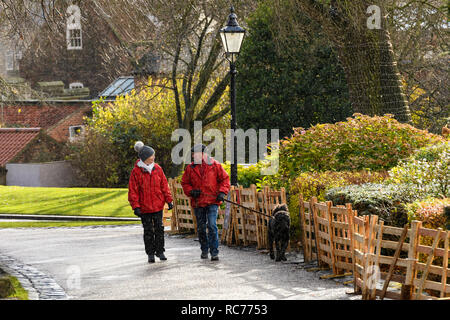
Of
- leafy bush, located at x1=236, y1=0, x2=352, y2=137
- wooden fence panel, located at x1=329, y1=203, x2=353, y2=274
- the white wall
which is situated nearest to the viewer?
wooden fence panel, located at x1=329, y1=203, x2=353, y2=274

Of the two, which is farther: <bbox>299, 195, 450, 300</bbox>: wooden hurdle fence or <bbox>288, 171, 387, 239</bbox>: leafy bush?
<bbox>288, 171, 387, 239</bbox>: leafy bush

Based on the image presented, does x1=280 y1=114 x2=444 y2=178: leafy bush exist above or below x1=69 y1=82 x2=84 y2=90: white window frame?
below

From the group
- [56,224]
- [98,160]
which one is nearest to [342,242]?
[56,224]

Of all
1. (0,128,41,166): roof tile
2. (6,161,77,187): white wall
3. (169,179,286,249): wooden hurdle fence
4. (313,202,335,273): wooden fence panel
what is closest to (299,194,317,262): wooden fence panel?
(313,202,335,273): wooden fence panel

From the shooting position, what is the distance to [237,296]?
853cm

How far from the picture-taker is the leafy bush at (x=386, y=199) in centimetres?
1064

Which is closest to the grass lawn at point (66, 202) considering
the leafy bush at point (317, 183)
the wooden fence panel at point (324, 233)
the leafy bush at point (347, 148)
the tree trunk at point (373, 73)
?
the tree trunk at point (373, 73)

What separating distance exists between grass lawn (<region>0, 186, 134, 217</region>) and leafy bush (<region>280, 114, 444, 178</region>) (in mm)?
10882

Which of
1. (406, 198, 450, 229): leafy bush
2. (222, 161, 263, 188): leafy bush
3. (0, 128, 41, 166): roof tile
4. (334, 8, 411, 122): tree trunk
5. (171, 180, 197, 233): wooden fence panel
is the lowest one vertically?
(171, 180, 197, 233): wooden fence panel

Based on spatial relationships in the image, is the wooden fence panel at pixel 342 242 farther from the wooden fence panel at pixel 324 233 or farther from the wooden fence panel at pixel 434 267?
the wooden fence panel at pixel 434 267

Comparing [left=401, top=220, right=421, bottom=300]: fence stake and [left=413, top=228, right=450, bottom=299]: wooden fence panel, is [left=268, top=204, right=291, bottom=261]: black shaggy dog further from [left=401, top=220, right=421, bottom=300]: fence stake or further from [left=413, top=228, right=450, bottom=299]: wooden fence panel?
[left=401, top=220, right=421, bottom=300]: fence stake

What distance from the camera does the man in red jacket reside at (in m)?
12.1

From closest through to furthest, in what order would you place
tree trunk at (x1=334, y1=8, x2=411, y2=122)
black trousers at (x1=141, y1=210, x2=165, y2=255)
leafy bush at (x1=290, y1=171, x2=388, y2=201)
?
1. black trousers at (x1=141, y1=210, x2=165, y2=255)
2. leafy bush at (x1=290, y1=171, x2=388, y2=201)
3. tree trunk at (x1=334, y1=8, x2=411, y2=122)
